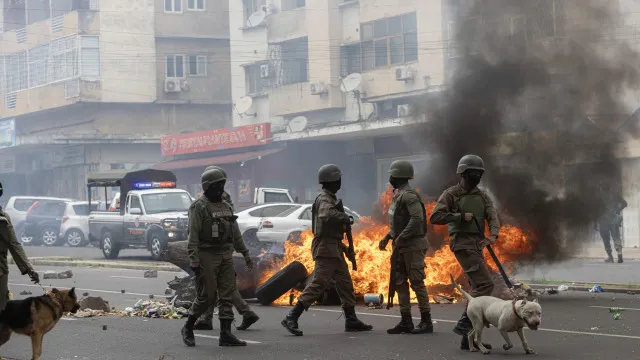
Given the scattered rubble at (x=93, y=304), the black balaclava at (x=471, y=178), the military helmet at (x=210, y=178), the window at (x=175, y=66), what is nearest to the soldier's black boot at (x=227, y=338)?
the military helmet at (x=210, y=178)

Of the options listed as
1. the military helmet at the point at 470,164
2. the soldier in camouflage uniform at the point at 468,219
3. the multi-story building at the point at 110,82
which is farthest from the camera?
the multi-story building at the point at 110,82

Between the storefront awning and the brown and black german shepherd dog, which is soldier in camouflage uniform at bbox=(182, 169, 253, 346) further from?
the storefront awning

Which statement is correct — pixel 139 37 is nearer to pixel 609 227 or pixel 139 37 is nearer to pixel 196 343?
pixel 609 227

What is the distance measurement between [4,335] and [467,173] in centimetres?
458

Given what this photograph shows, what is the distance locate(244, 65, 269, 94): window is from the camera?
48.6m

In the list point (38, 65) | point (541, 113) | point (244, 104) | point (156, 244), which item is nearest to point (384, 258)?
point (541, 113)

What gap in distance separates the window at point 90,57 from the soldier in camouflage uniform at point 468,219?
4531cm

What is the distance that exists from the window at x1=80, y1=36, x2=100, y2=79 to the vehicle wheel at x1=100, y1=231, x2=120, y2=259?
2567 centimetres

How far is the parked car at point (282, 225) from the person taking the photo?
82.7 feet

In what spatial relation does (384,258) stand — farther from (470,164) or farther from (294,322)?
(470,164)

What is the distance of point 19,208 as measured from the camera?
40344mm

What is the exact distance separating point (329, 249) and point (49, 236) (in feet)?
101

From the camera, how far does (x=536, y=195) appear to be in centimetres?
1595

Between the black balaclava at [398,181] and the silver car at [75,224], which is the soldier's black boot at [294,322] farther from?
the silver car at [75,224]
